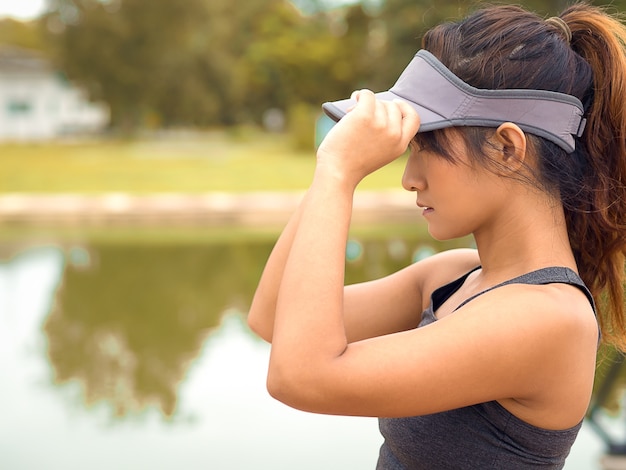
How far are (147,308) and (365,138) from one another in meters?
5.35

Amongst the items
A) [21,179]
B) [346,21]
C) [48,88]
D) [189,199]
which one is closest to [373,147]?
[189,199]

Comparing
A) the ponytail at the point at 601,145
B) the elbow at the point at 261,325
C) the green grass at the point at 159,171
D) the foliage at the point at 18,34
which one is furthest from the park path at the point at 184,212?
the foliage at the point at 18,34

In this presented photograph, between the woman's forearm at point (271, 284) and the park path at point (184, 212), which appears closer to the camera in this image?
the woman's forearm at point (271, 284)

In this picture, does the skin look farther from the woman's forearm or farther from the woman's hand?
the woman's forearm

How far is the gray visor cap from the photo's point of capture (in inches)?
41.8

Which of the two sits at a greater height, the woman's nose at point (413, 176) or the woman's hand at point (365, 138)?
the woman's hand at point (365, 138)

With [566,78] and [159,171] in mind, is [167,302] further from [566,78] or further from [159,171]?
[159,171]

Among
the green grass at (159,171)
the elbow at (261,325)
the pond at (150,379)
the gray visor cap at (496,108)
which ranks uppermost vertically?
the green grass at (159,171)

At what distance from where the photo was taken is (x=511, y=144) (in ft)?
3.54

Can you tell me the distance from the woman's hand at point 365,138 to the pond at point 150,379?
105 inches

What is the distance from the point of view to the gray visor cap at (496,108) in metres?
1.06

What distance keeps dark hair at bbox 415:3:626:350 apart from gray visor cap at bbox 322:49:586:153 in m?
0.01

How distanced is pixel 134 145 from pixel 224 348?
82.1 feet

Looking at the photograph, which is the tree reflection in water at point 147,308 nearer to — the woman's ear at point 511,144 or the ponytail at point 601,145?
the ponytail at point 601,145
